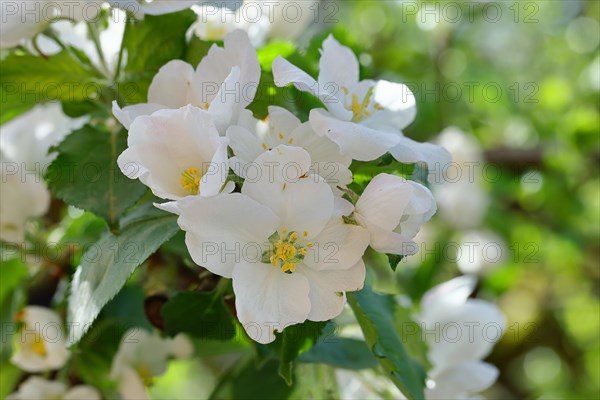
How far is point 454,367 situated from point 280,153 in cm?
46

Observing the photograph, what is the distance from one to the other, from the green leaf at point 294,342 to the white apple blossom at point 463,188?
109 cm

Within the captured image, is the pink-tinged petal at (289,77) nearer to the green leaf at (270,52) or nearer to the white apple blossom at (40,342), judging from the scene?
the green leaf at (270,52)

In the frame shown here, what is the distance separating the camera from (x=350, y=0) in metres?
2.21

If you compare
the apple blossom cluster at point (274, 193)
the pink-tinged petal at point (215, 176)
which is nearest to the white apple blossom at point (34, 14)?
the apple blossom cluster at point (274, 193)

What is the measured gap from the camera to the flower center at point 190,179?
68cm

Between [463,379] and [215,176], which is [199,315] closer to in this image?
[215,176]

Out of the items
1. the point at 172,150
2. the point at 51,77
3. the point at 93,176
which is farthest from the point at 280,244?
the point at 51,77

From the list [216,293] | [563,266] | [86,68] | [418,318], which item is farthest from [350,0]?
[216,293]

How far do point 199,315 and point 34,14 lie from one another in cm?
35

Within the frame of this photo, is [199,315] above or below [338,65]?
below

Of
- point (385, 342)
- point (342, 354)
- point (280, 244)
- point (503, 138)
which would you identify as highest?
point (280, 244)

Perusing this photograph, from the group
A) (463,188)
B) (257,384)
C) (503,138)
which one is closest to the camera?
(257,384)

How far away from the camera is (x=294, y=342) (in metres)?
0.72

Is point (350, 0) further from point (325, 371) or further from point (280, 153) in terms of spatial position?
point (280, 153)
